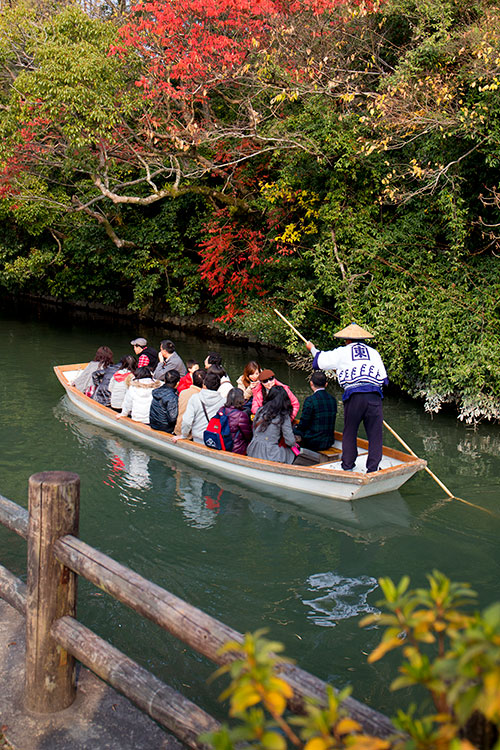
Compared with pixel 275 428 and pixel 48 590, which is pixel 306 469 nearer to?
pixel 275 428

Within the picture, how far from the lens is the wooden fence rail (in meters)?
2.40

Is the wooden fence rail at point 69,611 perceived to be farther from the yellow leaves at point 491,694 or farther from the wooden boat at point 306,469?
the wooden boat at point 306,469

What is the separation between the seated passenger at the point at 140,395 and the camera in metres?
9.07

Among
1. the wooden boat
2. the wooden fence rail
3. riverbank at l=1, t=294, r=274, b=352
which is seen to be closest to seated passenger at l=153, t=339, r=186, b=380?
the wooden boat

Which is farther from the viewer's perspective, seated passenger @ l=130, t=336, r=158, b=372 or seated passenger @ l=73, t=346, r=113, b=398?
seated passenger @ l=73, t=346, r=113, b=398

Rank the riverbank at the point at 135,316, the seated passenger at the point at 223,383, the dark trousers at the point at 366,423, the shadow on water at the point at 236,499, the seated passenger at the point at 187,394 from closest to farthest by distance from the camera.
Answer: the shadow on water at the point at 236,499 → the dark trousers at the point at 366,423 → the seated passenger at the point at 187,394 → the seated passenger at the point at 223,383 → the riverbank at the point at 135,316

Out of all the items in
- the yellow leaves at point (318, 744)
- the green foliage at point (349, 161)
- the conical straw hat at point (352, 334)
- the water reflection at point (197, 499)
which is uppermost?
the green foliage at point (349, 161)

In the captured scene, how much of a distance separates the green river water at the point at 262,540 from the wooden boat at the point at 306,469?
14cm

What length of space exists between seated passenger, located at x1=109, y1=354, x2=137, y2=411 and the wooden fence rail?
6.98 m

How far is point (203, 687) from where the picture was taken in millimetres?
3984

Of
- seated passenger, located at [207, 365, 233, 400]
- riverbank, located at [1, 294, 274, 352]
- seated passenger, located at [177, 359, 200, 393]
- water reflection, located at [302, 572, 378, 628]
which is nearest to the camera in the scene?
water reflection, located at [302, 572, 378, 628]

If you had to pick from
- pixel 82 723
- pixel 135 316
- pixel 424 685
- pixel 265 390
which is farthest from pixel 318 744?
pixel 135 316

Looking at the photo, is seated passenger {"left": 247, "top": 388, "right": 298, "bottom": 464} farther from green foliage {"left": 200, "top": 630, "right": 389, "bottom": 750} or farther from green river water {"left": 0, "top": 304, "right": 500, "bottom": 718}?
green foliage {"left": 200, "top": 630, "right": 389, "bottom": 750}

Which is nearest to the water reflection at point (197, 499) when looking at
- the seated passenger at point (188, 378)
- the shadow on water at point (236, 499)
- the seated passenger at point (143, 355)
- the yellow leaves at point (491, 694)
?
the shadow on water at point (236, 499)
